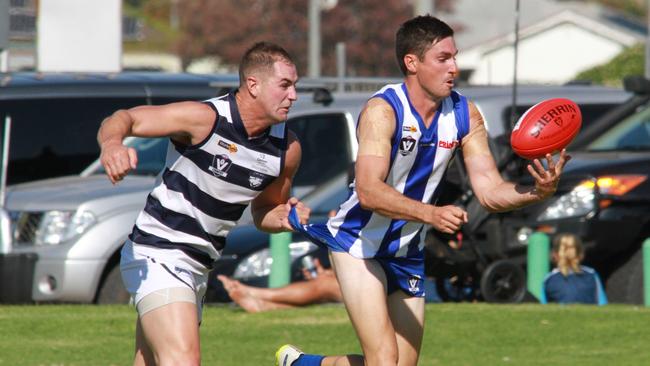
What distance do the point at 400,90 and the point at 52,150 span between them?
791cm

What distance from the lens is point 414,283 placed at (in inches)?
297

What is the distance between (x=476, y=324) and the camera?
11156 millimetres

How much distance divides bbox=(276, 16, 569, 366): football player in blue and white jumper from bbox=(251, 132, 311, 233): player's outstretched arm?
9 centimetres

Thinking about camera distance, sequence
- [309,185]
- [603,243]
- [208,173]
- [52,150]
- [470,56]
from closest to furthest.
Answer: [208,173]
[603,243]
[309,185]
[52,150]
[470,56]

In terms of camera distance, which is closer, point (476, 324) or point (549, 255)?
point (476, 324)

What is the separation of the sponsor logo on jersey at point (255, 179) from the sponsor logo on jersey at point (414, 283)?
925 millimetres

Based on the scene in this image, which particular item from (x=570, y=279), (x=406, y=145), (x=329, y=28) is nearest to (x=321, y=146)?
(x=570, y=279)

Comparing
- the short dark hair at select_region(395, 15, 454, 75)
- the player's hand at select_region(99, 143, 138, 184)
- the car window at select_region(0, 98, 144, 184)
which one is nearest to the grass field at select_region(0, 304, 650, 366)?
the car window at select_region(0, 98, 144, 184)

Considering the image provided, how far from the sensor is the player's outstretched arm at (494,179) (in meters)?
6.82

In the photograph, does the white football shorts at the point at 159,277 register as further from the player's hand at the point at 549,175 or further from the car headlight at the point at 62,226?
the car headlight at the point at 62,226

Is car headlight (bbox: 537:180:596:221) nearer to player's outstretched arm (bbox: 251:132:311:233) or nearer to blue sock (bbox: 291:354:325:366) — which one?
blue sock (bbox: 291:354:325:366)

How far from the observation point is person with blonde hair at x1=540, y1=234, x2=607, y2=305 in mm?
12039

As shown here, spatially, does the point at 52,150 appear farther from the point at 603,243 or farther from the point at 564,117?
the point at 564,117

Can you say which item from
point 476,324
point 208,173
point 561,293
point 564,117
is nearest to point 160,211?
point 208,173
